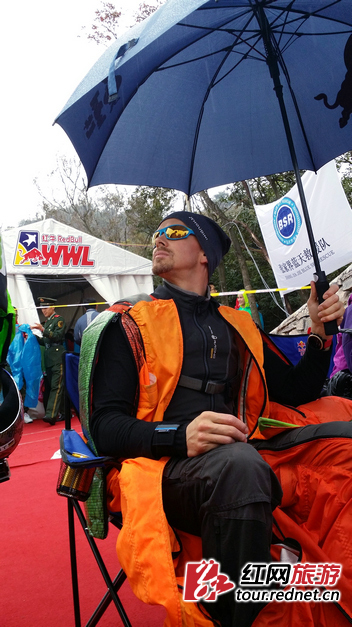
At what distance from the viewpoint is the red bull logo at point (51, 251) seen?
9312 mm

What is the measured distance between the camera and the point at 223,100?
2.44m

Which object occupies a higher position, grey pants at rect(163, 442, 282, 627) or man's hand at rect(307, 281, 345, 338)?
man's hand at rect(307, 281, 345, 338)

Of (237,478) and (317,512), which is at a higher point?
(237,478)

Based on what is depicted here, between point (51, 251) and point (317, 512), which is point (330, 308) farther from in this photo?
point (51, 251)

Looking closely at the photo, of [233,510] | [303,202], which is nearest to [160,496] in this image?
[233,510]

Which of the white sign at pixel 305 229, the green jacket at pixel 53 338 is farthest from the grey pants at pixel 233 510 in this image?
the green jacket at pixel 53 338

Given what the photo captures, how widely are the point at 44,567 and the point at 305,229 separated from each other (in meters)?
5.16

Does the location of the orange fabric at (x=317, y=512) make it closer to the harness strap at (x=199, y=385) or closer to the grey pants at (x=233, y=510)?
the grey pants at (x=233, y=510)

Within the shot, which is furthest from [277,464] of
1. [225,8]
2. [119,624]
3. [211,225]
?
[225,8]

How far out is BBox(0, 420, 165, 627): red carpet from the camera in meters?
1.96

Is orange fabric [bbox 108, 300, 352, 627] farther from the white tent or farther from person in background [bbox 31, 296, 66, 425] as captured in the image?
the white tent

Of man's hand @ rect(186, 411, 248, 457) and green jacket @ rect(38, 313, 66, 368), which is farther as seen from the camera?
green jacket @ rect(38, 313, 66, 368)

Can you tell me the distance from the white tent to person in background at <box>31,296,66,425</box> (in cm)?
126

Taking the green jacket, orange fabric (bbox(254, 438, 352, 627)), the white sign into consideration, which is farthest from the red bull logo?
orange fabric (bbox(254, 438, 352, 627))
